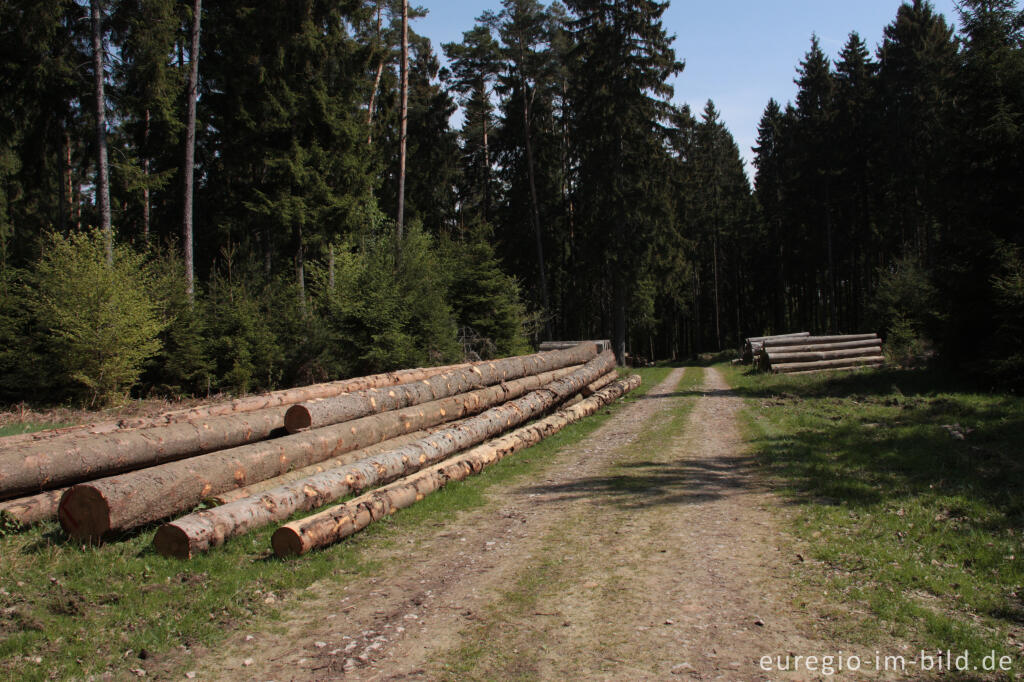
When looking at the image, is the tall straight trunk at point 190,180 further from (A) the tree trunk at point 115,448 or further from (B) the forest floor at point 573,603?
(B) the forest floor at point 573,603

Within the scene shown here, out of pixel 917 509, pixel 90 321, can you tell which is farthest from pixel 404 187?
pixel 917 509

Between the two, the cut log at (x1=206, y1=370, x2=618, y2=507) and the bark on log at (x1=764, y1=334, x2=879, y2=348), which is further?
the bark on log at (x1=764, y1=334, x2=879, y2=348)

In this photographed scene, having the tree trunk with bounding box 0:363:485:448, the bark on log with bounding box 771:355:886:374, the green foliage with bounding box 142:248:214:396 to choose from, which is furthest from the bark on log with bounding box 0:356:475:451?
the bark on log with bounding box 771:355:886:374

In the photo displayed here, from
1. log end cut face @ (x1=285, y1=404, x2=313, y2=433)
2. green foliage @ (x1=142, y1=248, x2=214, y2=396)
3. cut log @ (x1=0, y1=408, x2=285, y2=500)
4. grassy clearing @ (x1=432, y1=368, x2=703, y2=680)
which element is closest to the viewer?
grassy clearing @ (x1=432, y1=368, x2=703, y2=680)

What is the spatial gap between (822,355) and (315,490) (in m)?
22.9

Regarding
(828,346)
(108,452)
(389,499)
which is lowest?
(389,499)

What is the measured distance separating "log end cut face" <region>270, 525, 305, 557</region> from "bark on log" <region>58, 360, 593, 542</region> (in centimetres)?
168

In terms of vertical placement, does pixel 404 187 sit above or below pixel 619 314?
above

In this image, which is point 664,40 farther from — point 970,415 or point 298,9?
point 970,415

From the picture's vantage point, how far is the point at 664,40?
3055 centimetres

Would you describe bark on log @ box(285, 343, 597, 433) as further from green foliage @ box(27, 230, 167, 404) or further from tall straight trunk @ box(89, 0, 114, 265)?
tall straight trunk @ box(89, 0, 114, 265)

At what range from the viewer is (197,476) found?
7.35m

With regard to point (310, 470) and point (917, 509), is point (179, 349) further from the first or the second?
point (917, 509)

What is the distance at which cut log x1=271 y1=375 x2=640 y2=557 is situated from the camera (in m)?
6.21
